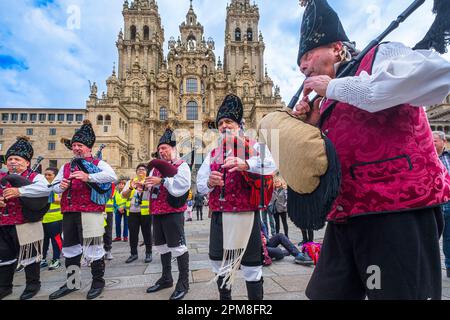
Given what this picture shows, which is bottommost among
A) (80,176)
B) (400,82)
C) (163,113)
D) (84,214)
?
(84,214)

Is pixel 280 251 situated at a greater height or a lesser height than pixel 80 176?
lesser

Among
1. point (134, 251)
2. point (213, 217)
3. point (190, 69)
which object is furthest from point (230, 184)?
point (190, 69)

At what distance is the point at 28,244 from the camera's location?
13.1 feet

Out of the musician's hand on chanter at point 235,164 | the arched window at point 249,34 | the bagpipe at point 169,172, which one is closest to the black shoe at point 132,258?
the bagpipe at point 169,172

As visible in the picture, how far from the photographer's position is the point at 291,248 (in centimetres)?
533

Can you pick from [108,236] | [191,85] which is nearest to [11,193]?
[108,236]

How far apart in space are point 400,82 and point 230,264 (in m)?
2.16

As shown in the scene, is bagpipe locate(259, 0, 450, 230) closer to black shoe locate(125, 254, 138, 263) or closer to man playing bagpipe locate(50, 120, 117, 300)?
man playing bagpipe locate(50, 120, 117, 300)

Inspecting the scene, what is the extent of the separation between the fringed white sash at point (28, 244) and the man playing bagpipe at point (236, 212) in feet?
10.1

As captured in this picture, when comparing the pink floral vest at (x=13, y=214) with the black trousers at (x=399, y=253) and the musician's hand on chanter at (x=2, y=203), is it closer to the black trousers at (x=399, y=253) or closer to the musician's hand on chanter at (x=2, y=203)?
the musician's hand on chanter at (x=2, y=203)

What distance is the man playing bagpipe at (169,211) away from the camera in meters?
3.82

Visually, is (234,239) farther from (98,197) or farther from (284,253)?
(284,253)

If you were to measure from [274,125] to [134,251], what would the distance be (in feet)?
19.4

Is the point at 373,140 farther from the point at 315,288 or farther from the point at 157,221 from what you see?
the point at 157,221
